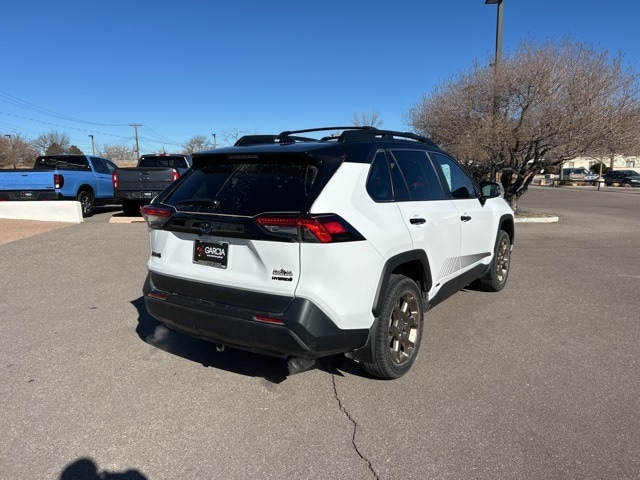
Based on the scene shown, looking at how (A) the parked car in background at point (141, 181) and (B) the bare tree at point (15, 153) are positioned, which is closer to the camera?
(A) the parked car in background at point (141, 181)

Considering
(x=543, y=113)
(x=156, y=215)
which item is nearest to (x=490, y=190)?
(x=156, y=215)

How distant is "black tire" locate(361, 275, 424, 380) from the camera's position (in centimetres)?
331

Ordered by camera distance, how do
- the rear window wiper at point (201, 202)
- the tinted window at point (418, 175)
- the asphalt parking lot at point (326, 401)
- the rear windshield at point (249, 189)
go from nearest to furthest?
the asphalt parking lot at point (326, 401), the rear windshield at point (249, 189), the rear window wiper at point (201, 202), the tinted window at point (418, 175)

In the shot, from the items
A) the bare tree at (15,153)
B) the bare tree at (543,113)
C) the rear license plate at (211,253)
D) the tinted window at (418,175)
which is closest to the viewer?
the rear license plate at (211,253)

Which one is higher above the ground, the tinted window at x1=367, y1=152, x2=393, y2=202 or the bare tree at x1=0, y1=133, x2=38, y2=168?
the bare tree at x1=0, y1=133, x2=38, y2=168

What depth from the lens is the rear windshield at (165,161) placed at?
48.1ft

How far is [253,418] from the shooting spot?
311 centimetres

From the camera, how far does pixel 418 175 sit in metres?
4.09

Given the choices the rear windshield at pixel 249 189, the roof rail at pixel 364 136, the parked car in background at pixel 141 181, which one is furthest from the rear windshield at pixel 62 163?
the rear windshield at pixel 249 189

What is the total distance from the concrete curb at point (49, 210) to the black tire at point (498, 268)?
36.5 ft

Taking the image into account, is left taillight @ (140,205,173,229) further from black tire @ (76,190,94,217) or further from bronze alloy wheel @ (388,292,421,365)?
black tire @ (76,190,94,217)

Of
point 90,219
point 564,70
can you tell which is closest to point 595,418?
point 564,70

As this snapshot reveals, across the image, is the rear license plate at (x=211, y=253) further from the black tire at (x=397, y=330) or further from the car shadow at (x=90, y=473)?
the car shadow at (x=90, y=473)

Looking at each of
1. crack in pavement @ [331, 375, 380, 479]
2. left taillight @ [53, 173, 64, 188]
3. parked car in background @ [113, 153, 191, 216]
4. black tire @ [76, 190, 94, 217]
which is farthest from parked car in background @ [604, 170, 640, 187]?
crack in pavement @ [331, 375, 380, 479]
